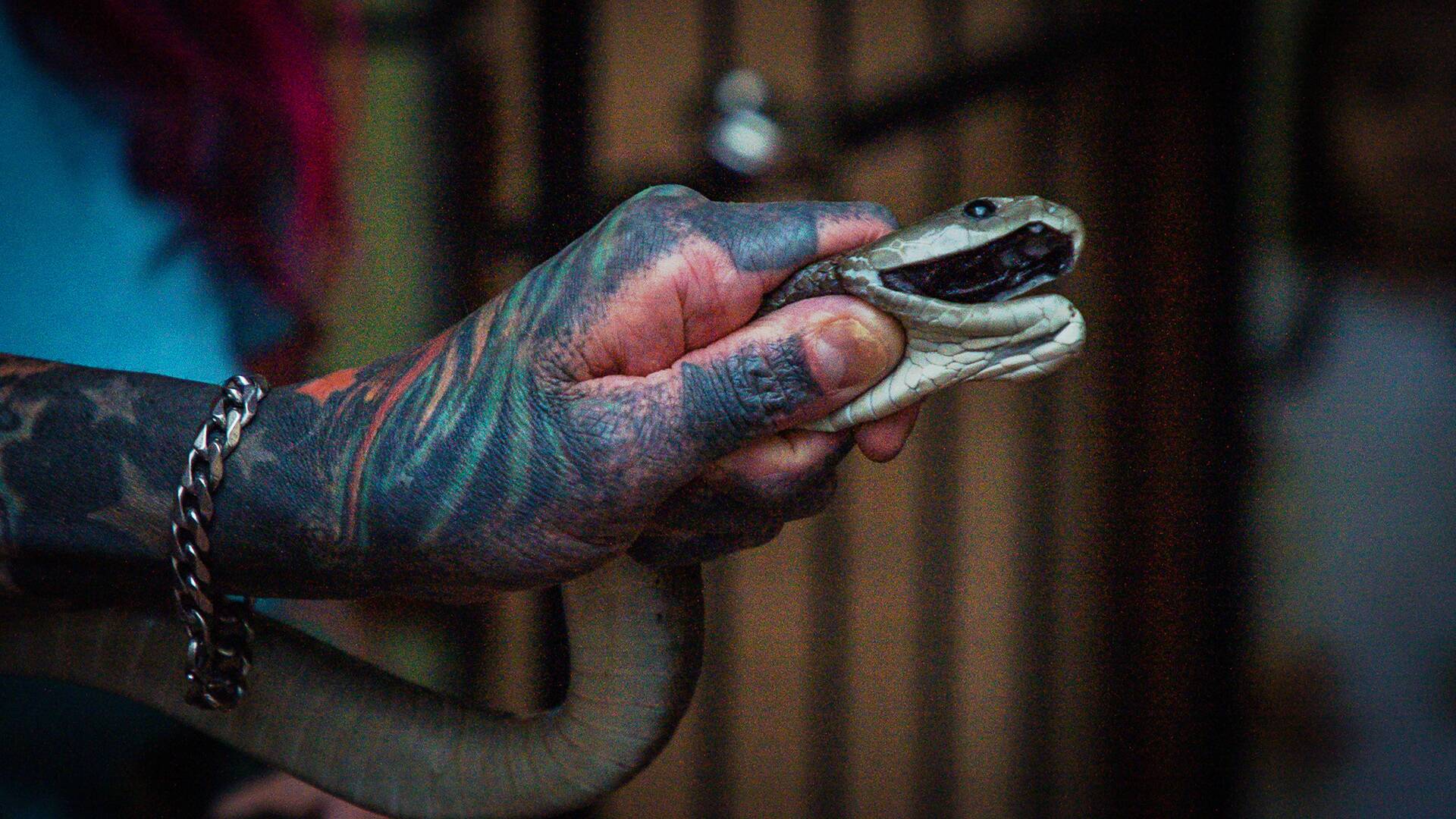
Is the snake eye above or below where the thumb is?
above

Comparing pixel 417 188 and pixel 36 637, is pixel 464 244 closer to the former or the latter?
pixel 417 188

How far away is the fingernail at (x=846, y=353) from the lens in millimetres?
446

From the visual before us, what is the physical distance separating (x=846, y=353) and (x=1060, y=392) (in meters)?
1.02

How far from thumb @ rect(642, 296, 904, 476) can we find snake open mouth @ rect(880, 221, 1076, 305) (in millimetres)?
27

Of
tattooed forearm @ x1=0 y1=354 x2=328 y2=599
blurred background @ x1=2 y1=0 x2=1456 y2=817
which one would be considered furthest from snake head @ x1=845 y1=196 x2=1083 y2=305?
blurred background @ x1=2 y1=0 x2=1456 y2=817

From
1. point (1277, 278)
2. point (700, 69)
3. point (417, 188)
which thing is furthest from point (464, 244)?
point (1277, 278)

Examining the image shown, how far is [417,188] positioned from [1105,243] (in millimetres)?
922

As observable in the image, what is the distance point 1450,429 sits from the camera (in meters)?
1.32

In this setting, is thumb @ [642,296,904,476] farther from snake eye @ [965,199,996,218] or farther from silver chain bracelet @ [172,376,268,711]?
silver chain bracelet @ [172,376,268,711]

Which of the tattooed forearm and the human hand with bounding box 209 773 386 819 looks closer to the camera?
the tattooed forearm

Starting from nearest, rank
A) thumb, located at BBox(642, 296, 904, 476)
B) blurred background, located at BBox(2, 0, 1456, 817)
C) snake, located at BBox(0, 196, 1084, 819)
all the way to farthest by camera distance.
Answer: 1. thumb, located at BBox(642, 296, 904, 476)
2. snake, located at BBox(0, 196, 1084, 819)
3. blurred background, located at BBox(2, 0, 1456, 817)

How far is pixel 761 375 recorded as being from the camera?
0.45m

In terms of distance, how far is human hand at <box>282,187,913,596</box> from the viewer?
1.47ft

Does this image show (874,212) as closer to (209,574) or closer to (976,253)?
(976,253)
